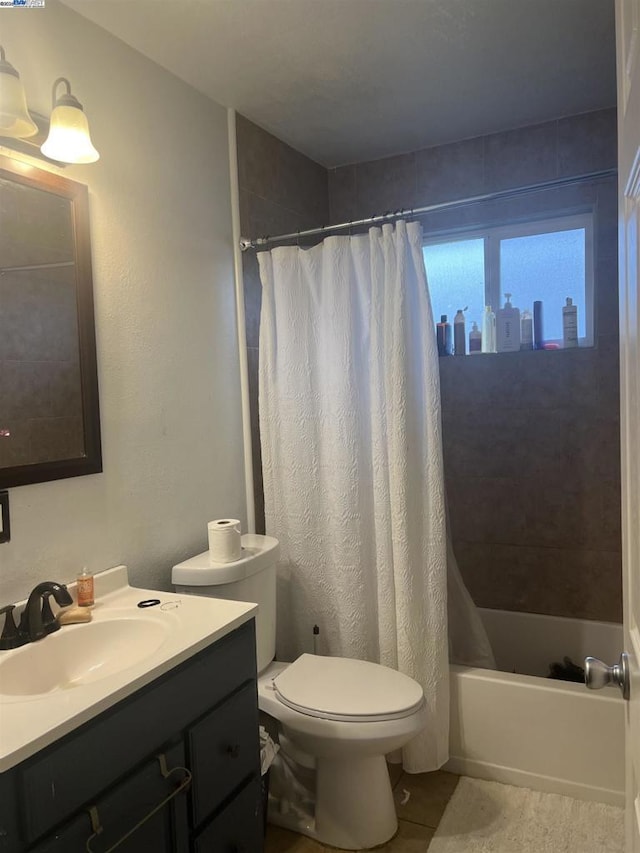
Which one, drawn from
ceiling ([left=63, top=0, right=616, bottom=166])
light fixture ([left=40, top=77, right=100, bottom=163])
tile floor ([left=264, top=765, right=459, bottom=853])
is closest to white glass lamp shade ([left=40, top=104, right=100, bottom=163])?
light fixture ([left=40, top=77, right=100, bottom=163])

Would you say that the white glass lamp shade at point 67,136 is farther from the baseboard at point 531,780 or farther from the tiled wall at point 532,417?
the baseboard at point 531,780

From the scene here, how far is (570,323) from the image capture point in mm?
2566

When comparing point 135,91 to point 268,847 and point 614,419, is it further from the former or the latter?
point 268,847

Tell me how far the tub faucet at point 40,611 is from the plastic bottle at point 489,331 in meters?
2.04

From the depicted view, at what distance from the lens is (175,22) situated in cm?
175

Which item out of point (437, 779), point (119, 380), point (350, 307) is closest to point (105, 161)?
point (119, 380)

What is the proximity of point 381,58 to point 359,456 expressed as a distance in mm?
1329

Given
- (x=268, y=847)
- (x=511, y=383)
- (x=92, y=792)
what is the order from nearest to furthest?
(x=92, y=792) → (x=268, y=847) → (x=511, y=383)

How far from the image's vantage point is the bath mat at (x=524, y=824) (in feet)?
5.92

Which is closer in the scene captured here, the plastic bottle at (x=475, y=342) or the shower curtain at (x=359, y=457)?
the shower curtain at (x=359, y=457)

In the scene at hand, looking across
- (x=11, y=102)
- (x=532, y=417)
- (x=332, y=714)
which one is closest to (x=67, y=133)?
(x=11, y=102)

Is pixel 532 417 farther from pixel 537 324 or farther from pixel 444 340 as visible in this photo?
pixel 444 340

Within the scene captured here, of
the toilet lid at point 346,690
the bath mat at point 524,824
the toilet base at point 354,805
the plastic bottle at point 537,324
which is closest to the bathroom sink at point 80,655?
the toilet lid at point 346,690

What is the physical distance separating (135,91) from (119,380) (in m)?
0.91
